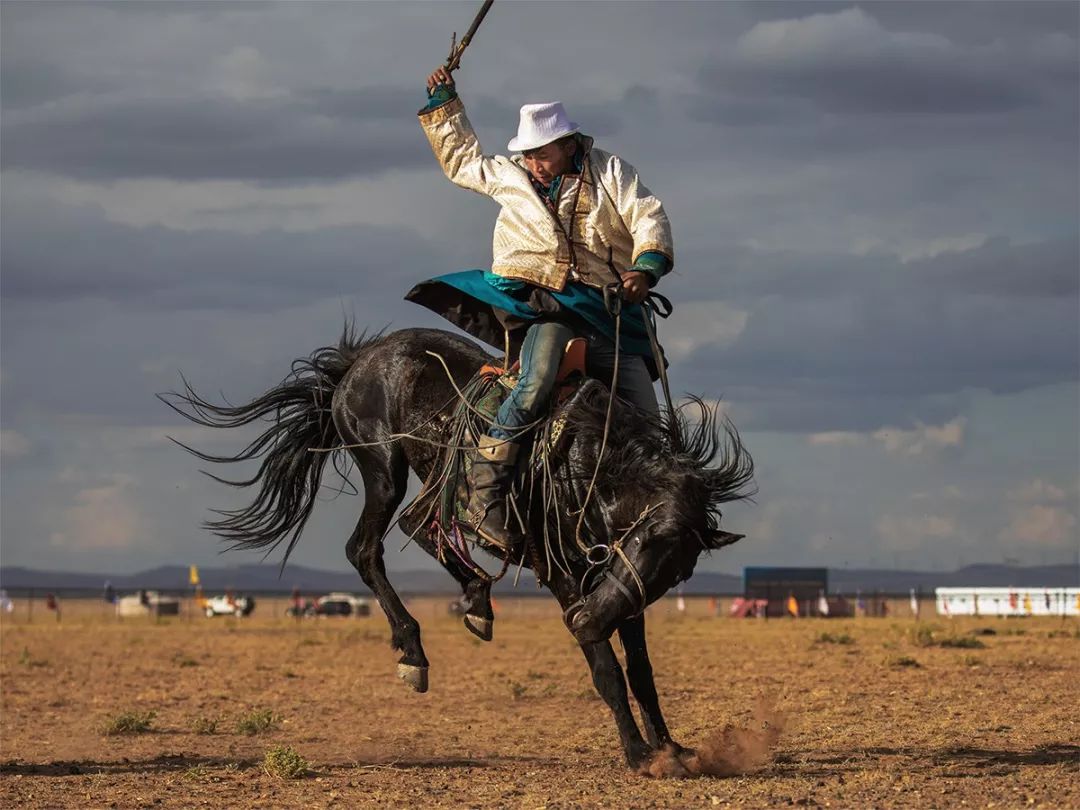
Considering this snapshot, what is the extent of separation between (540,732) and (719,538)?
4443mm

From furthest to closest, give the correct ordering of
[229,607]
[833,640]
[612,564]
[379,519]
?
[229,607] < [833,640] < [379,519] < [612,564]

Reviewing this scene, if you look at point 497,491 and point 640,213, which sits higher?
point 640,213

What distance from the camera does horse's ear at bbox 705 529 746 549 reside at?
8.90 meters

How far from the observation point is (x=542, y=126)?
9.45 meters

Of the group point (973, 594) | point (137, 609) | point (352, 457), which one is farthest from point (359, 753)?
point (137, 609)

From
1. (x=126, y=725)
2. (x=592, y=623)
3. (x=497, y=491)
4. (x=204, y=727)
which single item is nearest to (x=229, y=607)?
(x=126, y=725)

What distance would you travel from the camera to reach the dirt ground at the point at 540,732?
8.40m

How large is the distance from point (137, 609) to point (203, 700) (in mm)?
70356

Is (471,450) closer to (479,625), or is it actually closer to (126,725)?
(479,625)

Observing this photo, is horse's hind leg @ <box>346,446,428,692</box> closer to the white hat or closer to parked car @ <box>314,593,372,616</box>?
the white hat

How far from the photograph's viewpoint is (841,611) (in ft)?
198

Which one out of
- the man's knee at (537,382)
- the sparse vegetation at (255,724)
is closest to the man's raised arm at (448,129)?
the man's knee at (537,382)

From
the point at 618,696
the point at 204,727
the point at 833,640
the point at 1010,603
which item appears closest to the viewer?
the point at 618,696

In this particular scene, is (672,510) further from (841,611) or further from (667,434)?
(841,611)
